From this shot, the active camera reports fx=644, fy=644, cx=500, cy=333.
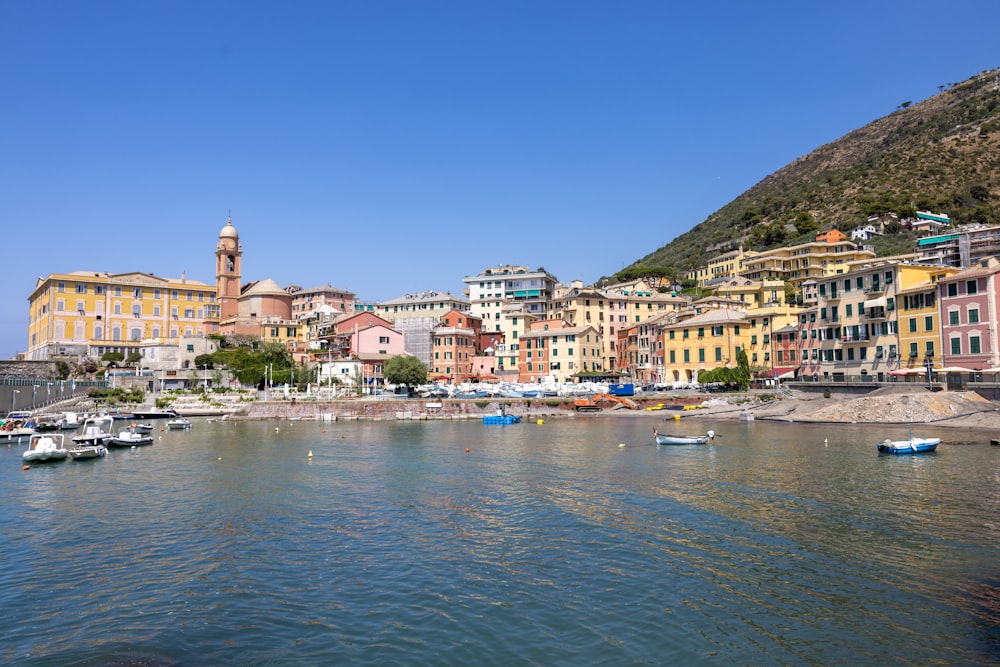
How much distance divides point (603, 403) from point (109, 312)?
8303cm

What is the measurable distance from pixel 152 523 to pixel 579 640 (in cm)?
1669

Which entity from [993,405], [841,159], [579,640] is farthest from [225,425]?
[841,159]

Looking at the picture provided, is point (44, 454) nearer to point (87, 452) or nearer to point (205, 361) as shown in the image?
point (87, 452)

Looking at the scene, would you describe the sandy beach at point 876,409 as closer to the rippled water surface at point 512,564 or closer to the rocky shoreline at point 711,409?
the rocky shoreline at point 711,409

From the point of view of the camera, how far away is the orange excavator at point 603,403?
68250 millimetres

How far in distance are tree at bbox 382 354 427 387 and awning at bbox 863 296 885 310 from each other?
4776 cm

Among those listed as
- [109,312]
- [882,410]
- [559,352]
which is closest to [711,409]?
[882,410]

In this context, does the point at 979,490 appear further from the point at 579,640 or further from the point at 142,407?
the point at 142,407

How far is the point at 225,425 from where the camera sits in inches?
2522

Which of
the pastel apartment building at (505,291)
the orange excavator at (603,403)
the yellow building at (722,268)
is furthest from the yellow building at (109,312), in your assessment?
the yellow building at (722,268)

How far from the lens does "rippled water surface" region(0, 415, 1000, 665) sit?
1218 cm

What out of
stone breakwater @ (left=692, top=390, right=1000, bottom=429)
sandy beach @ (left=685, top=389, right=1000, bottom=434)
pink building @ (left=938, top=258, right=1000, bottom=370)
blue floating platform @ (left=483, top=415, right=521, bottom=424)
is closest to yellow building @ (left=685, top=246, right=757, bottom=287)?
sandy beach @ (left=685, top=389, right=1000, bottom=434)

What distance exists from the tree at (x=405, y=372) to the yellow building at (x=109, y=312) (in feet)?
128

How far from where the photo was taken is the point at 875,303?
56.8 meters
